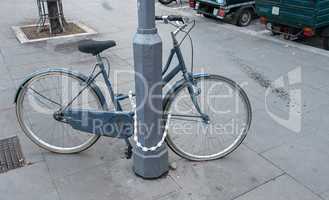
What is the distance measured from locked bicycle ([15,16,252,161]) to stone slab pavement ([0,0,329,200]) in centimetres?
17

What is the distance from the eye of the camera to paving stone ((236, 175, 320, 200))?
Answer: 2892mm

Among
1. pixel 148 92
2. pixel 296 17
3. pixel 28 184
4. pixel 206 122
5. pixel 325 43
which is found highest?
pixel 148 92

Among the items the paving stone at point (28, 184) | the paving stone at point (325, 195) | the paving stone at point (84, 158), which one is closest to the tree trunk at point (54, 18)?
the paving stone at point (84, 158)

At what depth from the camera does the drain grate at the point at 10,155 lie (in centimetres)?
335

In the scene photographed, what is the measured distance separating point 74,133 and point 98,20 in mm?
6212

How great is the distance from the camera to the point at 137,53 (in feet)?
8.85

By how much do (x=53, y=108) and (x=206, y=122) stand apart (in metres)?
1.98

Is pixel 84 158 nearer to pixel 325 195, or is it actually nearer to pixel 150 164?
pixel 150 164

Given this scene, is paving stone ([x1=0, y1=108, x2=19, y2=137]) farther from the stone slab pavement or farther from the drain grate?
the drain grate

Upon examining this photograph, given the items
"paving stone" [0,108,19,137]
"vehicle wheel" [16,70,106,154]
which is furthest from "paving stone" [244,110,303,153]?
"paving stone" [0,108,19,137]

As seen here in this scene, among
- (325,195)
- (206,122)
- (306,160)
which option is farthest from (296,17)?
(325,195)

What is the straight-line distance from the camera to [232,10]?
9.08 metres

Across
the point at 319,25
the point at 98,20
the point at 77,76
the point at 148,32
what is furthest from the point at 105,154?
the point at 98,20

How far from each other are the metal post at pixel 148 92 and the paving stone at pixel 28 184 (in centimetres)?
77
